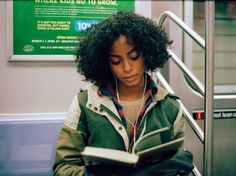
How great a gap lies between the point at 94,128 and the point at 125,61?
1.27 feet

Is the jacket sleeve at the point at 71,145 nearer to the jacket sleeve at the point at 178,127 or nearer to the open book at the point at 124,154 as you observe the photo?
the open book at the point at 124,154

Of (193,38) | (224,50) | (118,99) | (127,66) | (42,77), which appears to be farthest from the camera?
(224,50)

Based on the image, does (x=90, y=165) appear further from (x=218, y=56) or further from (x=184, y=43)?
(x=218, y=56)

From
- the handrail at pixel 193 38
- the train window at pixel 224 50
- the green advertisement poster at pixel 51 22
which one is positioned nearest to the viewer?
the handrail at pixel 193 38

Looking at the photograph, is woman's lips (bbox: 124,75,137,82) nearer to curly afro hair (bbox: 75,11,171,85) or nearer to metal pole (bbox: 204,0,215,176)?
curly afro hair (bbox: 75,11,171,85)

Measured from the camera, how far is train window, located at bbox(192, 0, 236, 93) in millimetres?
3008

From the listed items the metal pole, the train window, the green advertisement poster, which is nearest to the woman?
the metal pole

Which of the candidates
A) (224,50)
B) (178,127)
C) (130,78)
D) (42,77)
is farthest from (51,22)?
(224,50)

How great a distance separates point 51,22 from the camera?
101 inches

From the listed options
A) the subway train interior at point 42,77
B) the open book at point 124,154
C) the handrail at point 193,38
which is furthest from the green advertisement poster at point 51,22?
the open book at point 124,154

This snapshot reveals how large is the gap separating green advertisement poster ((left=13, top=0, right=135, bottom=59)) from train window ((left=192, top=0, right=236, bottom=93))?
39.8 inches

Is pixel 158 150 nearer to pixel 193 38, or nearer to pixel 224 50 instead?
pixel 193 38

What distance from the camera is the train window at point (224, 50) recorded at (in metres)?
3.01

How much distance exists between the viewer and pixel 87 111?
5.58ft
